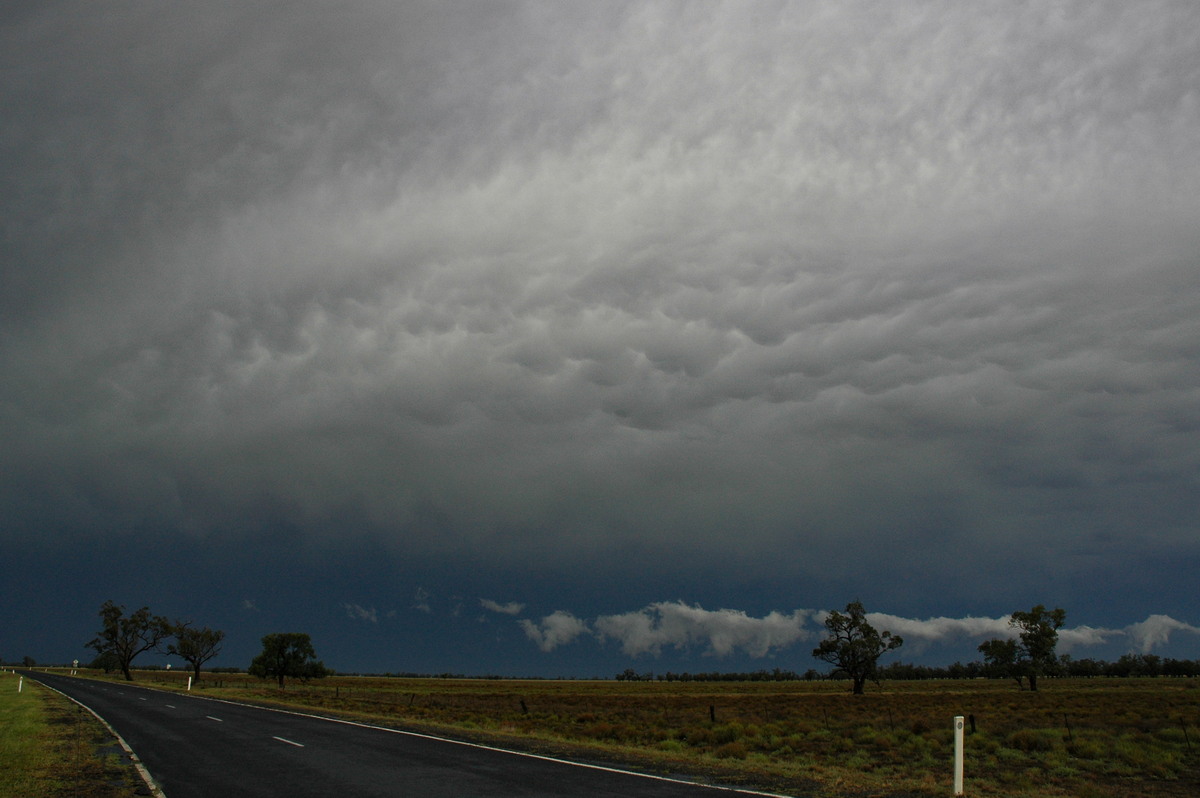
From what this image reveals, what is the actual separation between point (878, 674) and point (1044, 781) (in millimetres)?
72403

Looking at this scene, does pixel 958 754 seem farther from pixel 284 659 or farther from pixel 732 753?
pixel 284 659

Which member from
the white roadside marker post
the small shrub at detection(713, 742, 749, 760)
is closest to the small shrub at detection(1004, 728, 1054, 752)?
the small shrub at detection(713, 742, 749, 760)

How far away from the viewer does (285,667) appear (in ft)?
325

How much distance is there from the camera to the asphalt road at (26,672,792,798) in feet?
41.7

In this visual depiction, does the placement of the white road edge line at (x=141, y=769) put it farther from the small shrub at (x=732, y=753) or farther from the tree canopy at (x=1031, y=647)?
the tree canopy at (x=1031, y=647)

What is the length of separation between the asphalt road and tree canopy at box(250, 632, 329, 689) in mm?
81416

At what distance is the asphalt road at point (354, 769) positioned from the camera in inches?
500

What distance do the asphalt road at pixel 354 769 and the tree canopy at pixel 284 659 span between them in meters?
81.4

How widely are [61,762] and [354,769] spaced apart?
7818 mm

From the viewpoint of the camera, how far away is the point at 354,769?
1526 centimetres

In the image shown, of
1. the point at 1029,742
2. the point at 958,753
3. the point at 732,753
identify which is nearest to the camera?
the point at 958,753

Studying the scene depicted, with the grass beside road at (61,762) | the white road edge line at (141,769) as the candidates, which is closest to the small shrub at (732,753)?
the white road edge line at (141,769)

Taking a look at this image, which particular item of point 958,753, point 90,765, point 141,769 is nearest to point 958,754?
point 958,753

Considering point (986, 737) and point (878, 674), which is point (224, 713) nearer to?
point (986, 737)
